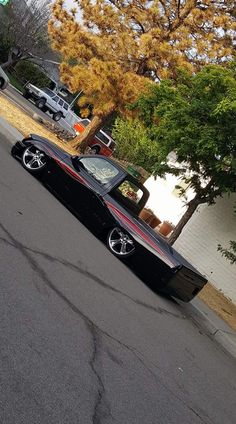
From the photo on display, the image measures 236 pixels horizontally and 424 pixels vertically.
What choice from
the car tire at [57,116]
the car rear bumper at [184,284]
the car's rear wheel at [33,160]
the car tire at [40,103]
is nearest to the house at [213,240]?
the car rear bumper at [184,284]

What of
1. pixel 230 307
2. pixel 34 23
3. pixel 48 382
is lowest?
pixel 48 382

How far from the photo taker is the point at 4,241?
18.4 feet

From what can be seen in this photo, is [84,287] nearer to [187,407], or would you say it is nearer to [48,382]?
[187,407]

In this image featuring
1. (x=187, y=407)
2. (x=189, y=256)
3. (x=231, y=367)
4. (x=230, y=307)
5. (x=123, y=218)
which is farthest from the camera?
(x=189, y=256)

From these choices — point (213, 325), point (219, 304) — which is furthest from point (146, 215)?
point (213, 325)

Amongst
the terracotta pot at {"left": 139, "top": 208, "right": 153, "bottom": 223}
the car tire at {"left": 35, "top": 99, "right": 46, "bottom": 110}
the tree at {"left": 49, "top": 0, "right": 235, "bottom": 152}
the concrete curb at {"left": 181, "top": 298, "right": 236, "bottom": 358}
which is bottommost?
the concrete curb at {"left": 181, "top": 298, "right": 236, "bottom": 358}

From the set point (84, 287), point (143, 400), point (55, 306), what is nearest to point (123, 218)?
point (84, 287)

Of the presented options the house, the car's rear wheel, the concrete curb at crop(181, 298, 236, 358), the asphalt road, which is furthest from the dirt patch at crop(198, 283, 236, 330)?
the car's rear wheel

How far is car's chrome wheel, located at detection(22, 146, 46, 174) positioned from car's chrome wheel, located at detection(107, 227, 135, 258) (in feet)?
6.51

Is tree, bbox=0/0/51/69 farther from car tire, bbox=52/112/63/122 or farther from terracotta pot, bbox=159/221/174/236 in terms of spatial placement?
terracotta pot, bbox=159/221/174/236

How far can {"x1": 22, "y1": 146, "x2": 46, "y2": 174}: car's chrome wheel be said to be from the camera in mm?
9492

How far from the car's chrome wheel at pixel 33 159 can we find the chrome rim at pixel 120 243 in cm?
199

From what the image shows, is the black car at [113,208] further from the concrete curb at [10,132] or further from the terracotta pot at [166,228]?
the terracotta pot at [166,228]

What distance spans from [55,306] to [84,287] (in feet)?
3.31
